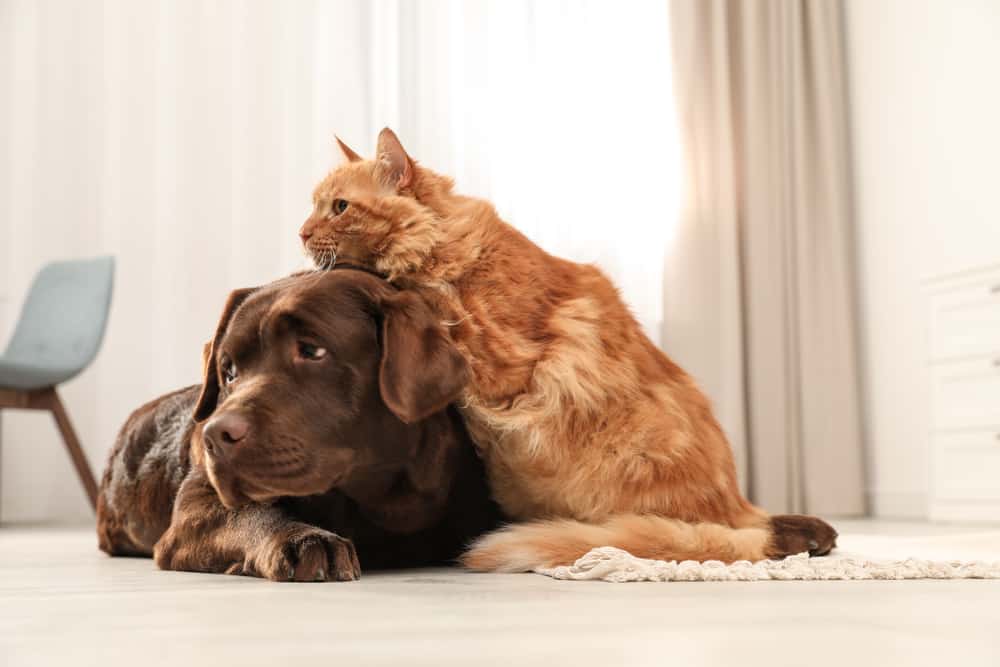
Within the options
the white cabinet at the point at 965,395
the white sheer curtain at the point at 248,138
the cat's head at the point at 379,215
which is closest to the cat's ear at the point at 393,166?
the cat's head at the point at 379,215

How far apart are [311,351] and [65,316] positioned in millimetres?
2851

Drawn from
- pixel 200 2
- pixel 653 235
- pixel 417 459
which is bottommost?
pixel 417 459

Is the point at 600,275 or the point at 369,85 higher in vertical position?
the point at 369,85

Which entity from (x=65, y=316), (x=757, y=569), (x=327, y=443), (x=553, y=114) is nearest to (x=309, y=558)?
(x=327, y=443)

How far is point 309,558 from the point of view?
4.40 ft

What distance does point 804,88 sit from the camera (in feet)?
15.8

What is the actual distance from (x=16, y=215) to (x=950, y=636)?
4169 mm

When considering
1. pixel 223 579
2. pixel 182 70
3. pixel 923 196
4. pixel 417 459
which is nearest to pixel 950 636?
pixel 417 459

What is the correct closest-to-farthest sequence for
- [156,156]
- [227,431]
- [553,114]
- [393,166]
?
→ [227,431], [393,166], [156,156], [553,114]

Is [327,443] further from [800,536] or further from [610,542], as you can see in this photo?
[800,536]

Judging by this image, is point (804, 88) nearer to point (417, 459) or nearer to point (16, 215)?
point (16, 215)

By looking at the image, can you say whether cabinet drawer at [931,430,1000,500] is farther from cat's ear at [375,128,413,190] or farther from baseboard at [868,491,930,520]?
cat's ear at [375,128,413,190]

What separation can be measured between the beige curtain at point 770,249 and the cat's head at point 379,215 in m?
2.89

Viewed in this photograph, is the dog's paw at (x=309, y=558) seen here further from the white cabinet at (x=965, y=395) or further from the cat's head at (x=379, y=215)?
the white cabinet at (x=965, y=395)
